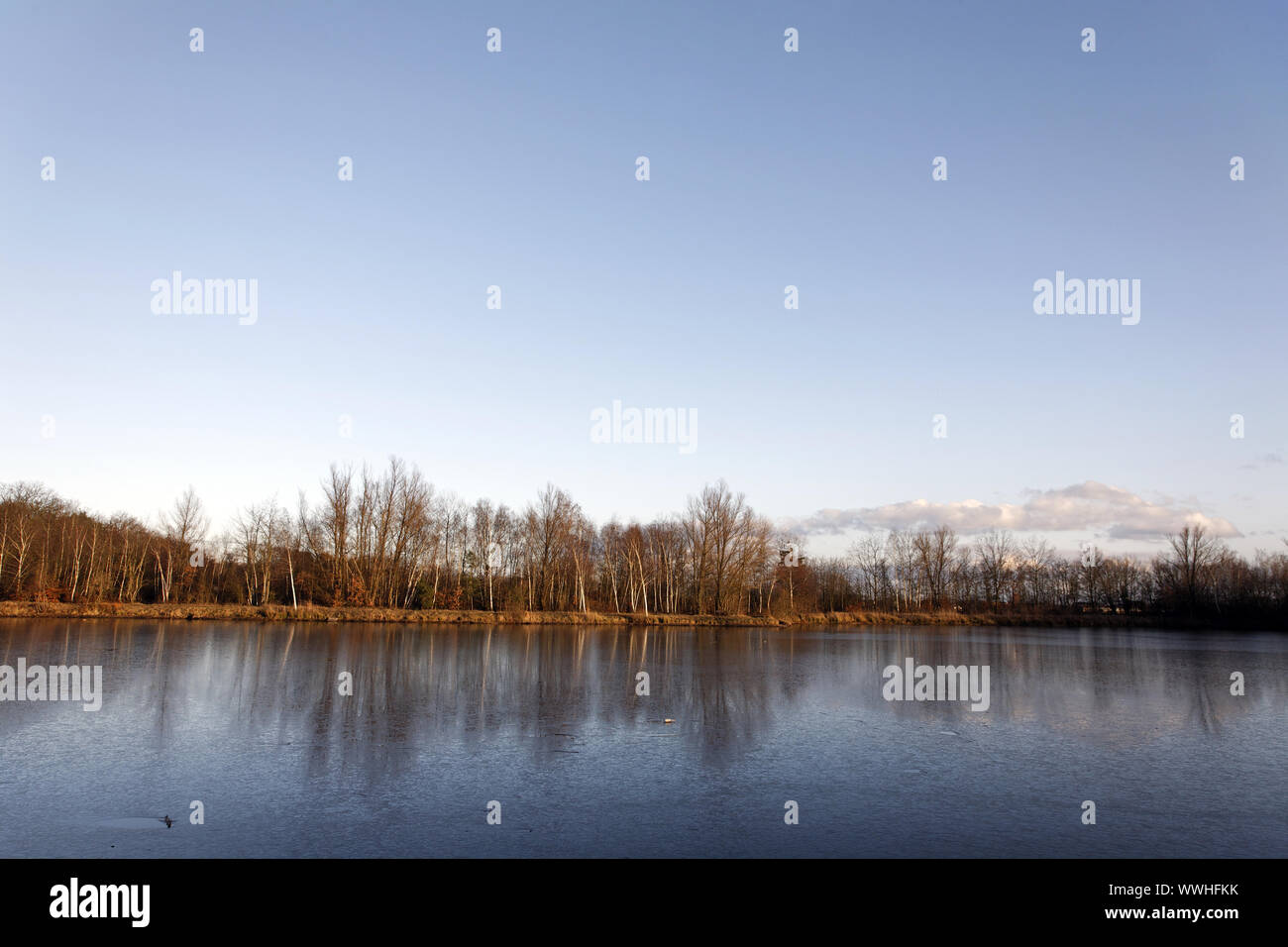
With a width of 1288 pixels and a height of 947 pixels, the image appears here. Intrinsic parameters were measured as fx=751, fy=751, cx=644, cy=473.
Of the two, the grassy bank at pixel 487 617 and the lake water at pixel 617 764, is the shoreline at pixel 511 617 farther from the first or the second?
the lake water at pixel 617 764

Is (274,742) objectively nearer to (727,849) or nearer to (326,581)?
(727,849)

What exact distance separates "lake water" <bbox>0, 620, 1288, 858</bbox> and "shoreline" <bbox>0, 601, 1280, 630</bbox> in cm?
2362

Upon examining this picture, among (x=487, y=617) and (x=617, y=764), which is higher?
(x=617, y=764)

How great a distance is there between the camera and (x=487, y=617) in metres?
50.4

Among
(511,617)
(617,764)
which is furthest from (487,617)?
(617,764)

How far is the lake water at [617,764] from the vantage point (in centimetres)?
848

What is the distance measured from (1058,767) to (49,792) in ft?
48.0

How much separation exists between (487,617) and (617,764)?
4029 centimetres

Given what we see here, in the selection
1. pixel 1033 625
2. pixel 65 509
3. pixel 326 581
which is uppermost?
pixel 65 509

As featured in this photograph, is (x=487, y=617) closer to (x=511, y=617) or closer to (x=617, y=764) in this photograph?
(x=511, y=617)

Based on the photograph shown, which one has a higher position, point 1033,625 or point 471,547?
point 471,547
